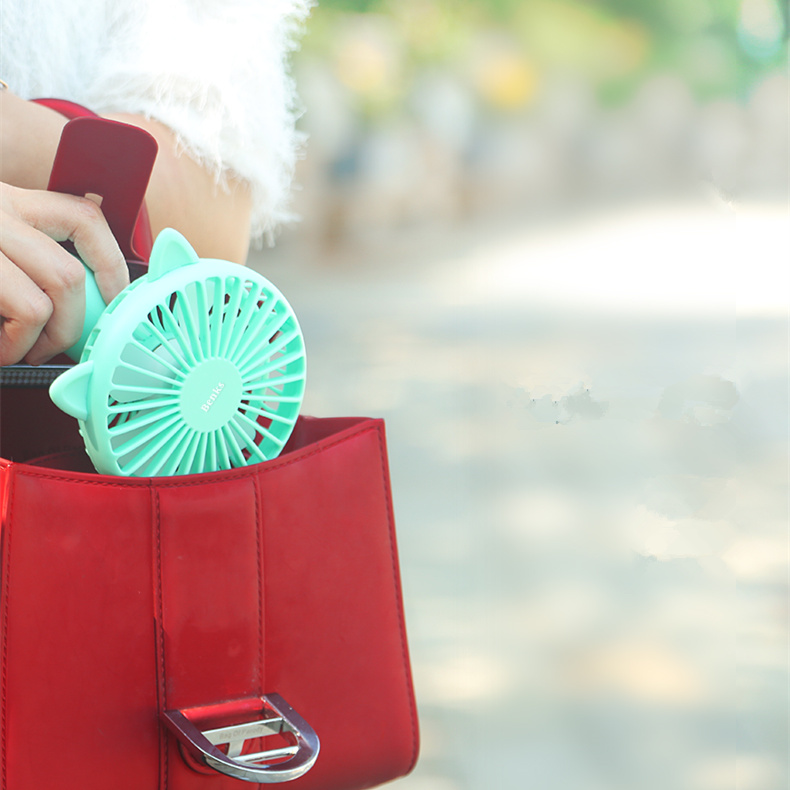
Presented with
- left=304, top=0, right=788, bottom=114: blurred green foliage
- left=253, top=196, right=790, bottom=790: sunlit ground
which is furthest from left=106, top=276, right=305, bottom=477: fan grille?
left=304, top=0, right=788, bottom=114: blurred green foliage

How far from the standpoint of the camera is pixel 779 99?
1.16 meters

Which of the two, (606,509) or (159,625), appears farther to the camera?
(606,509)

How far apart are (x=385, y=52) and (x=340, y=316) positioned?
55 centimetres

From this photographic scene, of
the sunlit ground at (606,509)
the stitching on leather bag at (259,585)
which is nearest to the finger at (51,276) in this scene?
the stitching on leather bag at (259,585)

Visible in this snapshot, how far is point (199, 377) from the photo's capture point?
360mm

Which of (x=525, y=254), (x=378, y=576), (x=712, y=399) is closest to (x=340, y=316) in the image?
(x=525, y=254)

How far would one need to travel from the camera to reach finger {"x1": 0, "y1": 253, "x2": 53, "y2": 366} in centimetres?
34

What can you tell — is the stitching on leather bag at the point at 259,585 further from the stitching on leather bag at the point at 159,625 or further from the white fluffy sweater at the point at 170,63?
the white fluffy sweater at the point at 170,63

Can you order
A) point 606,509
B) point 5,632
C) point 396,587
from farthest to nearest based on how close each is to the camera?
point 606,509, point 396,587, point 5,632

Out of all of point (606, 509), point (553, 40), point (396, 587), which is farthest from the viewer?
point (553, 40)

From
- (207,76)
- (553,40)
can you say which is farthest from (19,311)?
(553,40)

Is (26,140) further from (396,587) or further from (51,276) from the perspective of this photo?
(396,587)

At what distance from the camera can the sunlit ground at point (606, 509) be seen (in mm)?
885

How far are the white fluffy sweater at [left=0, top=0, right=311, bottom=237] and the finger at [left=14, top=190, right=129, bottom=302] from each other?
0.15 m
